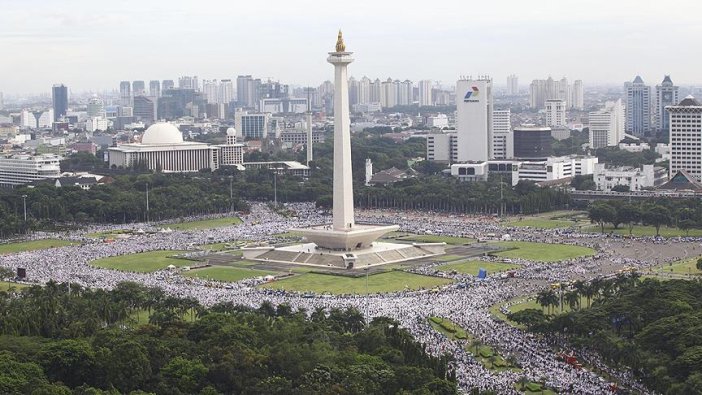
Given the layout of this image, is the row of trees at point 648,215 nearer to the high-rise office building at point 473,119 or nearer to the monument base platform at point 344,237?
the monument base platform at point 344,237

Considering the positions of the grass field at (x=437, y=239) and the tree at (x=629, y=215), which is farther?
the tree at (x=629, y=215)

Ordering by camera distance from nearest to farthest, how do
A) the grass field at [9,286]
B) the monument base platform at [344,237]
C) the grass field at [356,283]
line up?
1. the grass field at [356,283]
2. the grass field at [9,286]
3. the monument base platform at [344,237]

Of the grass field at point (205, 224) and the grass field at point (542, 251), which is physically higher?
the grass field at point (205, 224)

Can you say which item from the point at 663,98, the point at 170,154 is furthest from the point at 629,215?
the point at 663,98

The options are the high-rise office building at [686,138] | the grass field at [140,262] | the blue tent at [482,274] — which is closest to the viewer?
the blue tent at [482,274]

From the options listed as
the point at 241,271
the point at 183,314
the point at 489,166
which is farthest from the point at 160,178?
the point at 183,314

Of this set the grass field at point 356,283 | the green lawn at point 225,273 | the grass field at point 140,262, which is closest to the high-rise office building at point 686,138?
the grass field at point 356,283

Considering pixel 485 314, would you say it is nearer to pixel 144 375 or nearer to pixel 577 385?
pixel 577 385

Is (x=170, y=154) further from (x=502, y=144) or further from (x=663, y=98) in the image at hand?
(x=663, y=98)
